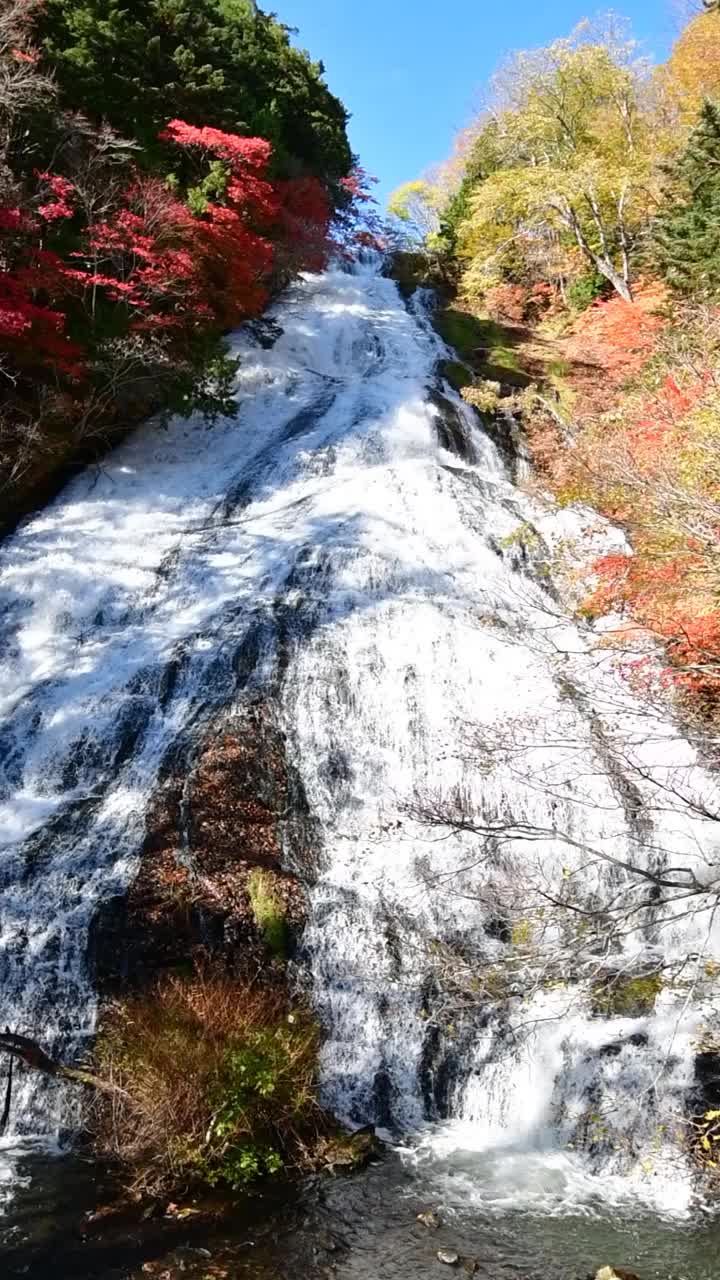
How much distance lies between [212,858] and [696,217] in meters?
21.4

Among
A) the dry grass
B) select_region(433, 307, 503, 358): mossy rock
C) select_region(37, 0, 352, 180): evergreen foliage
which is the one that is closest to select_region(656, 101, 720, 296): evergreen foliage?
select_region(433, 307, 503, 358): mossy rock

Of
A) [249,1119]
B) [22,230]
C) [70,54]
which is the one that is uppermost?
[70,54]

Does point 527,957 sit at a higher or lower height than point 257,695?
lower

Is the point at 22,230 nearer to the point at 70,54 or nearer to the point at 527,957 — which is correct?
the point at 70,54

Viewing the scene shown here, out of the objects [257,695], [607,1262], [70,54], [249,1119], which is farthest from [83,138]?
[607,1262]

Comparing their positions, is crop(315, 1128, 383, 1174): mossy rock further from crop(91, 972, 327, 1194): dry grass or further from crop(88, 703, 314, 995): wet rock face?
crop(88, 703, 314, 995): wet rock face

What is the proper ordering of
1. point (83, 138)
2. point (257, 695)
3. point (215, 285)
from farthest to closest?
point (215, 285) < point (83, 138) < point (257, 695)

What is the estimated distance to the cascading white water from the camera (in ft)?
28.1

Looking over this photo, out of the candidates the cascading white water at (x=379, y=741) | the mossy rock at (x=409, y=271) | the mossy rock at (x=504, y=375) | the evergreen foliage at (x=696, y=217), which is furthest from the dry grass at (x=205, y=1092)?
the mossy rock at (x=409, y=271)

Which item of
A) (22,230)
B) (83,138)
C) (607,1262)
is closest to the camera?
(607,1262)

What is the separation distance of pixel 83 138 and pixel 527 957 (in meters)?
21.9

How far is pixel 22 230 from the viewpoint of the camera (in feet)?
59.2

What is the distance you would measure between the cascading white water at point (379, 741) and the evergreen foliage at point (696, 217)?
7.14m

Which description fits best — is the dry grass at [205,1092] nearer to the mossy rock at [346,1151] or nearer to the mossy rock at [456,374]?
the mossy rock at [346,1151]
